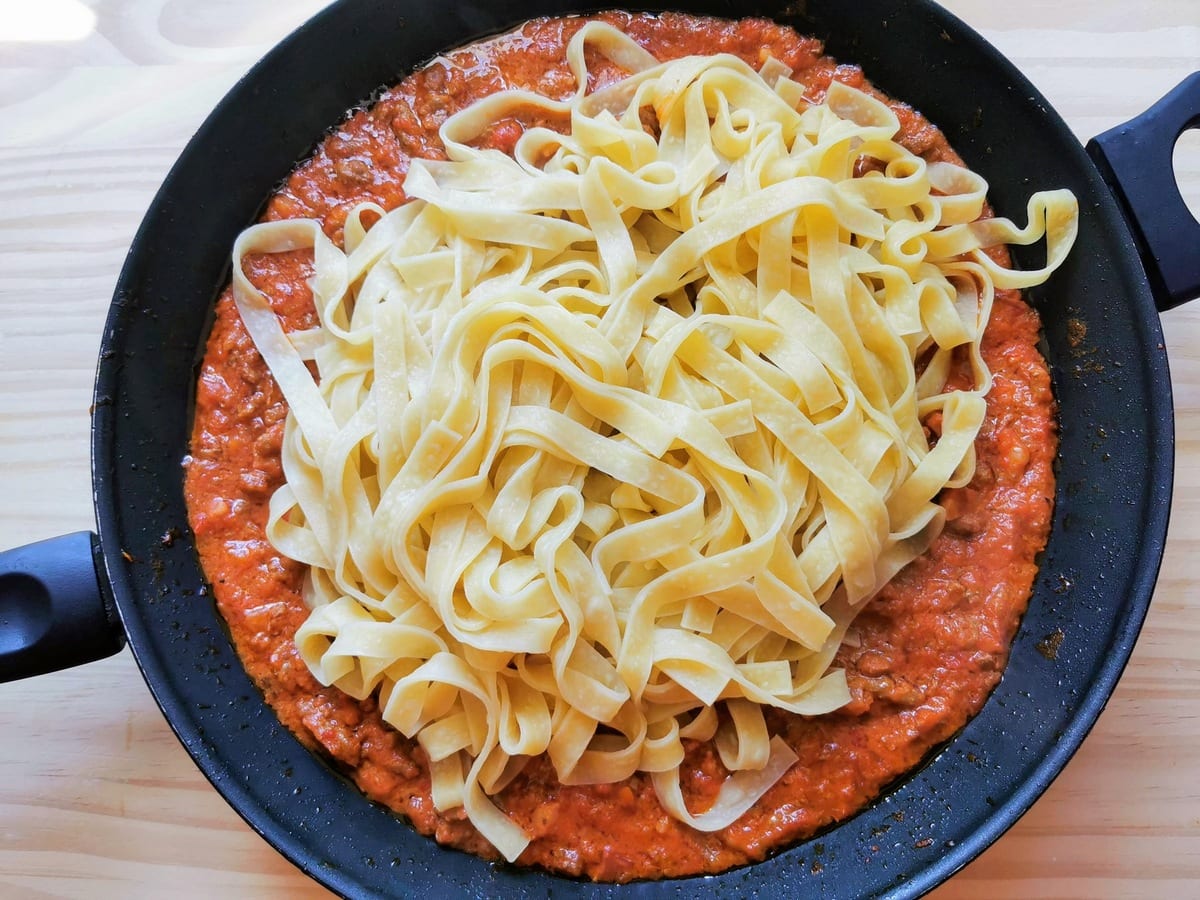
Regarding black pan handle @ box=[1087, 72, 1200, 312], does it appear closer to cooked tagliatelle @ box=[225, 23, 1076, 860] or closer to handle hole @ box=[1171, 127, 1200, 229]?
cooked tagliatelle @ box=[225, 23, 1076, 860]

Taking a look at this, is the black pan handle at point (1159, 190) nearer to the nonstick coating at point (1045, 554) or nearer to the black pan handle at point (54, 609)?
the nonstick coating at point (1045, 554)

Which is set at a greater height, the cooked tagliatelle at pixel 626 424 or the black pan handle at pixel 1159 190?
the black pan handle at pixel 1159 190

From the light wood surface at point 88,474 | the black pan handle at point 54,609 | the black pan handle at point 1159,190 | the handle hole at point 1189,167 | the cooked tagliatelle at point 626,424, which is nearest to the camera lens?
the black pan handle at point 54,609

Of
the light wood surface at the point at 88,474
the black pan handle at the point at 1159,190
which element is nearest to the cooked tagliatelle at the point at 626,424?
the black pan handle at the point at 1159,190

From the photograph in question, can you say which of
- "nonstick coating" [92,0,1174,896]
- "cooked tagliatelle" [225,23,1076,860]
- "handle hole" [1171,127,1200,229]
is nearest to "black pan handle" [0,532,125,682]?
"nonstick coating" [92,0,1174,896]

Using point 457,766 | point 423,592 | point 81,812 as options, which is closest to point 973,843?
point 457,766

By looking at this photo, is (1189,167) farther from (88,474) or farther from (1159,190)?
(88,474)

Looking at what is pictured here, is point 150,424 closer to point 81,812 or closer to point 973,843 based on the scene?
point 81,812
